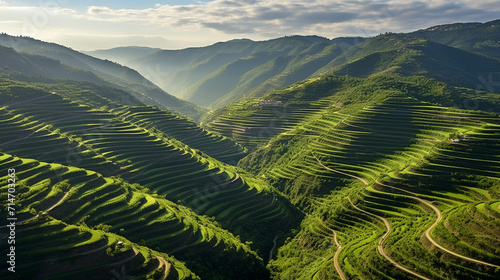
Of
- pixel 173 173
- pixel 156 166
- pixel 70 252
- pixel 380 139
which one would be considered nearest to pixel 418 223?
pixel 380 139

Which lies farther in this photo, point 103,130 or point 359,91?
point 359,91

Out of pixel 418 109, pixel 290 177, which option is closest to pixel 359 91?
pixel 418 109

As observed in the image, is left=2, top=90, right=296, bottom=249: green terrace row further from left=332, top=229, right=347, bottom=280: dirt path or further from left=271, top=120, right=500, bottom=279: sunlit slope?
left=332, top=229, right=347, bottom=280: dirt path

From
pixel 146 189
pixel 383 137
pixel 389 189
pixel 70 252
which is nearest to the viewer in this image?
pixel 70 252

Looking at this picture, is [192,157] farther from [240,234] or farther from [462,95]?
[462,95]

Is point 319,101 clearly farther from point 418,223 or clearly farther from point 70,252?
point 70,252

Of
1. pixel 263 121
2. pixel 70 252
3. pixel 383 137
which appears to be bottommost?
pixel 70 252

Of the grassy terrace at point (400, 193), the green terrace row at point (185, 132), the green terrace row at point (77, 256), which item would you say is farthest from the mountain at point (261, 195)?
the green terrace row at point (185, 132)

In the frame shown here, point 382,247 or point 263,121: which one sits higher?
point 263,121
